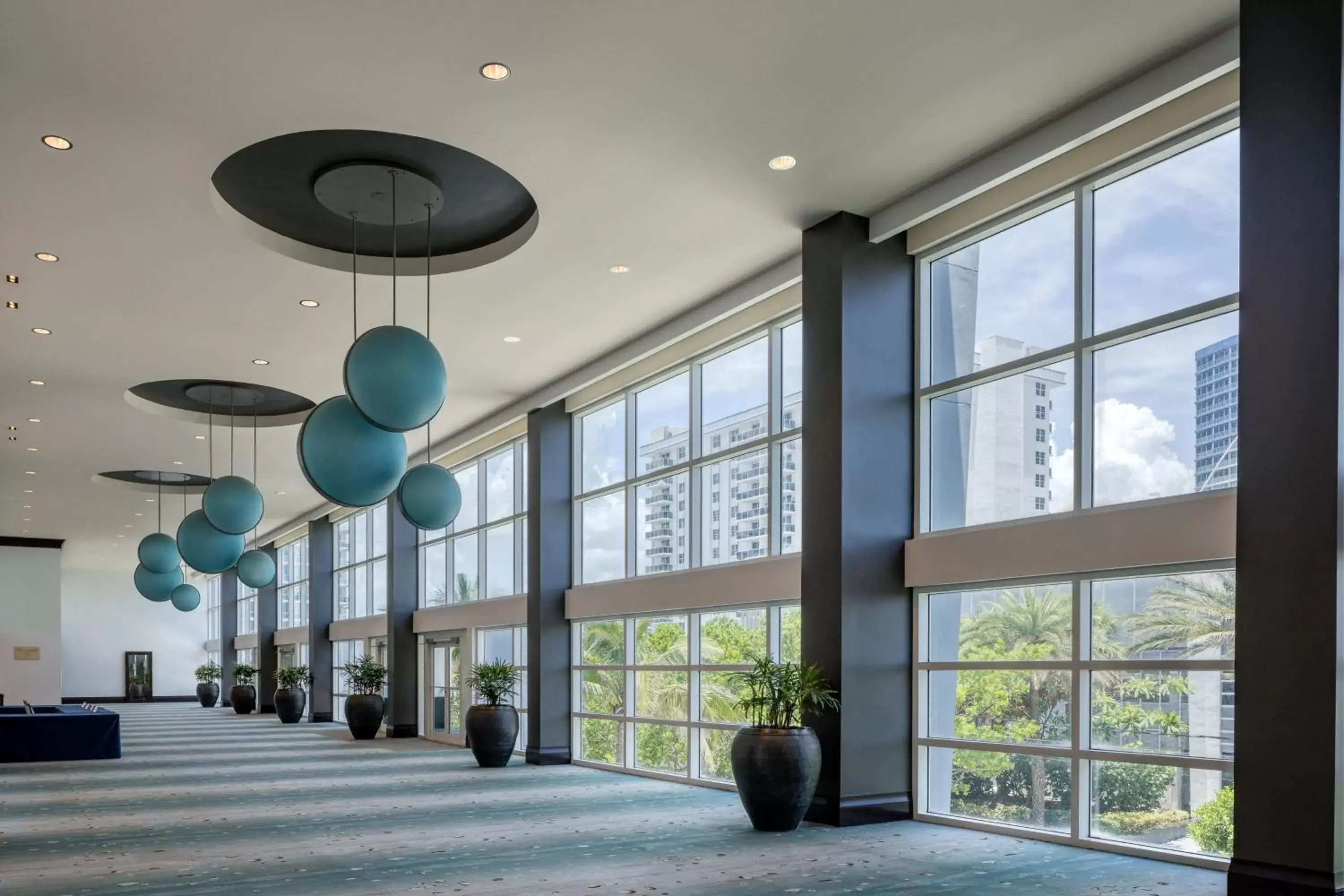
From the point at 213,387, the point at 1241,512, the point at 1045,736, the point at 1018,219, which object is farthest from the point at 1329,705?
the point at 213,387

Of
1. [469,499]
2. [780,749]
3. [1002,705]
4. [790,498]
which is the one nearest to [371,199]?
[790,498]

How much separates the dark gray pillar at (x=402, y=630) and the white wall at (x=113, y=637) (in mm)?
24850

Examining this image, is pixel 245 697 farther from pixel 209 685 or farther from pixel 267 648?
pixel 209 685

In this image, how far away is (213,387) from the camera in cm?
1582

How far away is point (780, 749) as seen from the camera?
340 inches

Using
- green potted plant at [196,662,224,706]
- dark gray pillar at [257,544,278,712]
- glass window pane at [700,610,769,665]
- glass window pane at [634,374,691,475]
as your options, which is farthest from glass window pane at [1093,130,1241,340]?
green potted plant at [196,662,224,706]

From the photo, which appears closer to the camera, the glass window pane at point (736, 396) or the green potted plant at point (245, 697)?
the glass window pane at point (736, 396)

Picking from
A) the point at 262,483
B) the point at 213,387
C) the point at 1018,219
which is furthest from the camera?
the point at 262,483

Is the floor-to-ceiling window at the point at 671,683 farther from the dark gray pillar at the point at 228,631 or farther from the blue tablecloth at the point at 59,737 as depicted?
the dark gray pillar at the point at 228,631

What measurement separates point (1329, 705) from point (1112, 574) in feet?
7.84

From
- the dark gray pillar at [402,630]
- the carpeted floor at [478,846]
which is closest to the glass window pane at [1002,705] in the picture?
the carpeted floor at [478,846]

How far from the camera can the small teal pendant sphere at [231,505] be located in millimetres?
11844

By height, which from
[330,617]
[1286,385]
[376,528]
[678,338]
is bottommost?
[330,617]

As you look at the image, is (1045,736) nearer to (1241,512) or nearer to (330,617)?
(1241,512)
